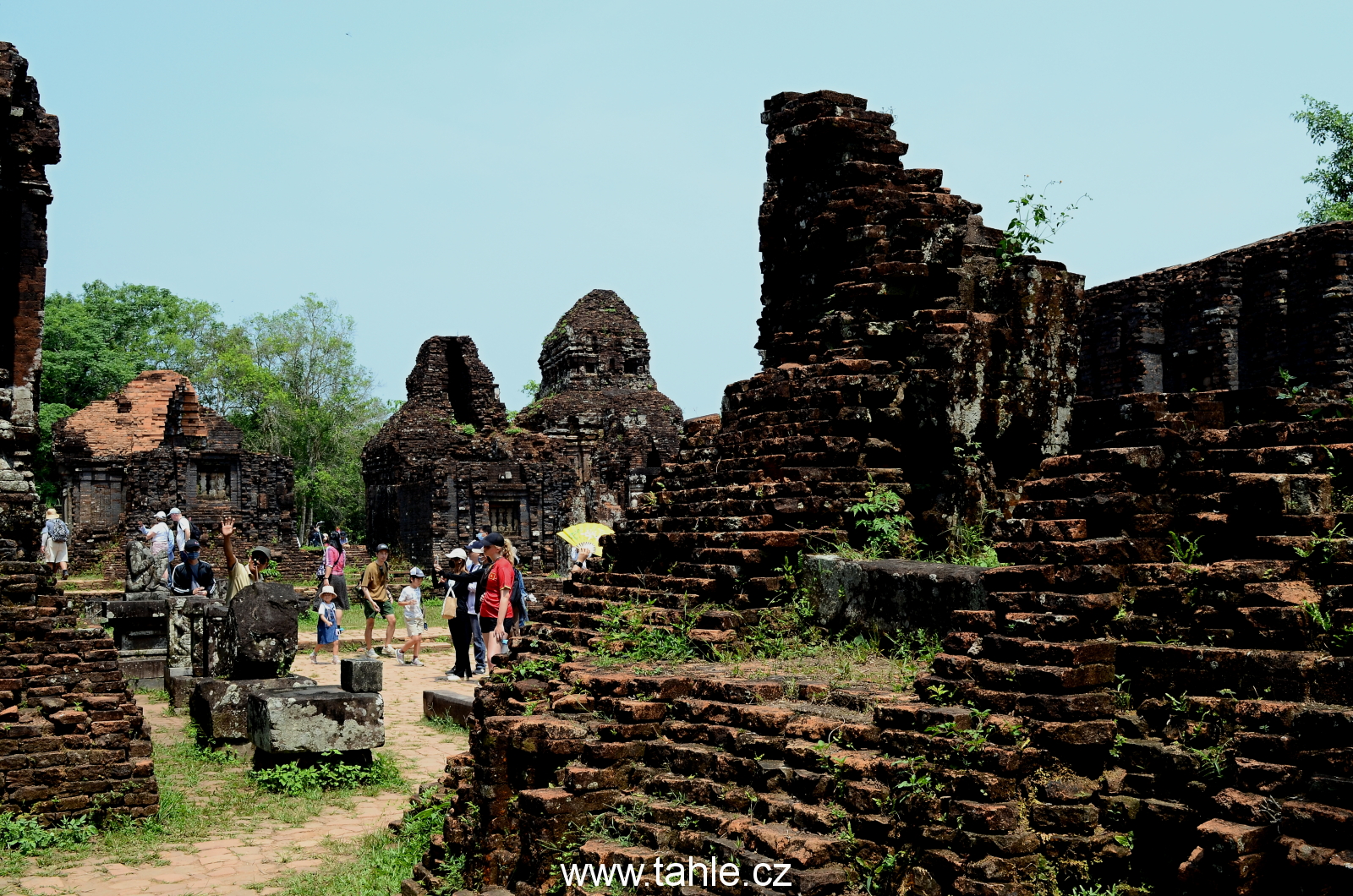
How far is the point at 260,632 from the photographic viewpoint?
1038 centimetres

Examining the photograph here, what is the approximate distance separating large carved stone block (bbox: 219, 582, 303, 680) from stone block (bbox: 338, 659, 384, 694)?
1278mm

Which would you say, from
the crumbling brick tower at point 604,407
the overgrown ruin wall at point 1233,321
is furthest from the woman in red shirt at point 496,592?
the crumbling brick tower at point 604,407

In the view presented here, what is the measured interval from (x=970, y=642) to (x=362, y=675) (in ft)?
17.9

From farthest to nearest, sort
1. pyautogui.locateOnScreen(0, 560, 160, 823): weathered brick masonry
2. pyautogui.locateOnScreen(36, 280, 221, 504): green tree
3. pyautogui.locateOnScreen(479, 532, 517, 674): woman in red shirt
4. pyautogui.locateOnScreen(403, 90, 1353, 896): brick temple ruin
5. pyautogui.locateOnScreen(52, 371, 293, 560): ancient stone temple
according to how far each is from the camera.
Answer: pyautogui.locateOnScreen(36, 280, 221, 504): green tree
pyautogui.locateOnScreen(52, 371, 293, 560): ancient stone temple
pyautogui.locateOnScreen(479, 532, 517, 674): woman in red shirt
pyautogui.locateOnScreen(0, 560, 160, 823): weathered brick masonry
pyautogui.locateOnScreen(403, 90, 1353, 896): brick temple ruin

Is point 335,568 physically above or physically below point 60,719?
above

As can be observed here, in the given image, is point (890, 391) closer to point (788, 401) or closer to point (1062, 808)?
point (788, 401)

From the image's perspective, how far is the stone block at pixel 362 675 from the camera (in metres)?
9.19

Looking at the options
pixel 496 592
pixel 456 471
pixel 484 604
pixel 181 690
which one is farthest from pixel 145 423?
pixel 496 592

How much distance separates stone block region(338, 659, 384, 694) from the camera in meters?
9.19

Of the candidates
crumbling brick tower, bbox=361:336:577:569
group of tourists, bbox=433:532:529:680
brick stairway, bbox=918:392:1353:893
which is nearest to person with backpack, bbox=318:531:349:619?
group of tourists, bbox=433:532:529:680

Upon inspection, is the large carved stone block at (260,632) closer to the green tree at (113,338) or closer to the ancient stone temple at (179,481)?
the ancient stone temple at (179,481)

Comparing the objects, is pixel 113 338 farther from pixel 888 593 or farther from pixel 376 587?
pixel 888 593

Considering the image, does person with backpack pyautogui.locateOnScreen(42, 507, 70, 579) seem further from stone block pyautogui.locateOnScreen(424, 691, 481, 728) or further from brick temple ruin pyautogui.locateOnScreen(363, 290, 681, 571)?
stone block pyautogui.locateOnScreen(424, 691, 481, 728)

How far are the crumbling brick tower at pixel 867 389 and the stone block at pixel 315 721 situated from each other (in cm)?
222
